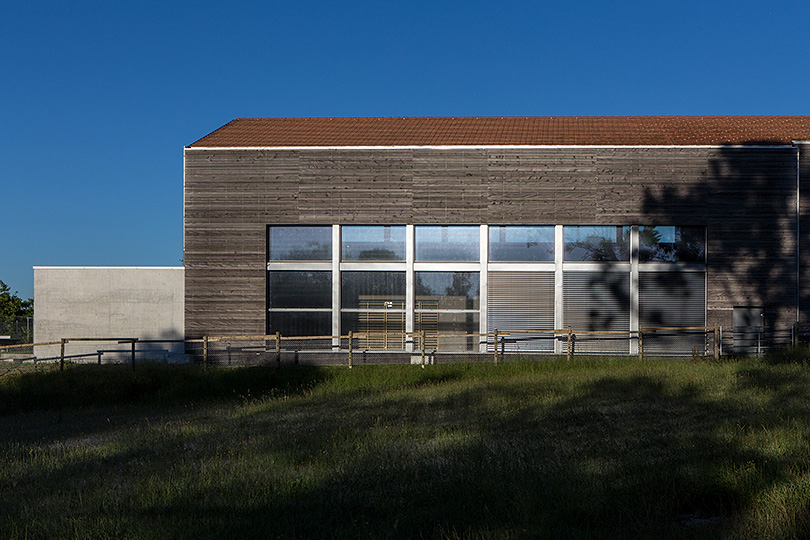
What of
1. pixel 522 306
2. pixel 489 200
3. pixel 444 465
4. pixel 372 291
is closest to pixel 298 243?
pixel 372 291

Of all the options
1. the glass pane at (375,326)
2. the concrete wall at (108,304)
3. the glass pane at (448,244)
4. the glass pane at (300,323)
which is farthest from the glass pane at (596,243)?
the concrete wall at (108,304)

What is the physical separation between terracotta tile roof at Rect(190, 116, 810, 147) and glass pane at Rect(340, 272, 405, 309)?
4716 millimetres

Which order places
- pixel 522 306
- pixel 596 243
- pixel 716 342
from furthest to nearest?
pixel 522 306 < pixel 596 243 < pixel 716 342

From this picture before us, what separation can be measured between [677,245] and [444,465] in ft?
62.4

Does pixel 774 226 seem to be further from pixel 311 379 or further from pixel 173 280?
pixel 173 280

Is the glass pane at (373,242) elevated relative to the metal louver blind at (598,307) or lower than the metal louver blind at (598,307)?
elevated

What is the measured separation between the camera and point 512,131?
28.5 m

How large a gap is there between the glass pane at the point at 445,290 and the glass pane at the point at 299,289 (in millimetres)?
3103

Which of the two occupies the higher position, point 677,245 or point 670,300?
point 677,245

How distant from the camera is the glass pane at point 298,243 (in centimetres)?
2619

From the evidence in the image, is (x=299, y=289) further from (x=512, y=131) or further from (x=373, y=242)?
(x=512, y=131)

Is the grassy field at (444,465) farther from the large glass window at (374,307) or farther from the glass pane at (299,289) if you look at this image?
the glass pane at (299,289)

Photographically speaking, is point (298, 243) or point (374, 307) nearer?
point (374, 307)

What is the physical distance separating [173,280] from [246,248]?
5.75 m
